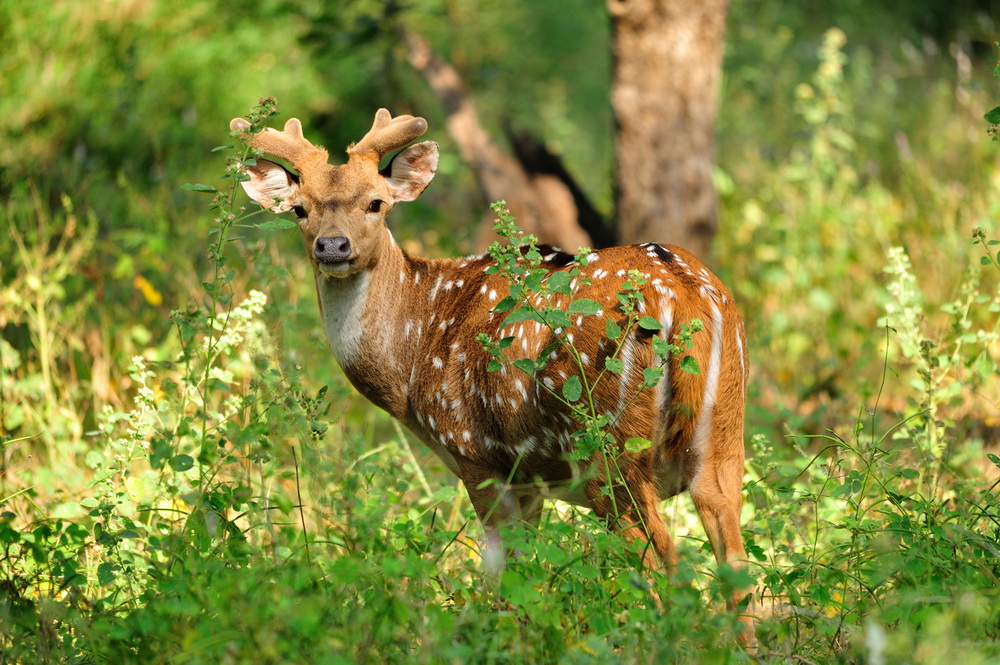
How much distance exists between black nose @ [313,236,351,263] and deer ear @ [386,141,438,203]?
2.11ft

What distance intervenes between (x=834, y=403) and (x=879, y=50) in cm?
937

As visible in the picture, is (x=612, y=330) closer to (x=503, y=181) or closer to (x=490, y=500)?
(x=490, y=500)

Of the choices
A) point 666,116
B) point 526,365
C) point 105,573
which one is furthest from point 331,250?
point 666,116

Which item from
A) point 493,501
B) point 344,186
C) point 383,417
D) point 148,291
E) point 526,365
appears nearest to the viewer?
point 526,365

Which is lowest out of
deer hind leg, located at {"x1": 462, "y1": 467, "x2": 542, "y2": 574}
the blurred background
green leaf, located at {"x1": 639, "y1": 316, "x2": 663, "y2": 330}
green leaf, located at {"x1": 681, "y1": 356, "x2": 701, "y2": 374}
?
the blurred background

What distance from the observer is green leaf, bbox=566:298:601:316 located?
353 cm

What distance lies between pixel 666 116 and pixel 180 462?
15.7 feet

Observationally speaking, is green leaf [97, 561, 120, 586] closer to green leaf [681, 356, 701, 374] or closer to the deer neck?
the deer neck

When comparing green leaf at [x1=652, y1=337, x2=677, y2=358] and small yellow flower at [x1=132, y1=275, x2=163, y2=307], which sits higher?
green leaf at [x1=652, y1=337, x2=677, y2=358]

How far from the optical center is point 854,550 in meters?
3.70

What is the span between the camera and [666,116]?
7.31 m

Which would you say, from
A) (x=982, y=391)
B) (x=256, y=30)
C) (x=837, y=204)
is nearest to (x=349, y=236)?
(x=982, y=391)

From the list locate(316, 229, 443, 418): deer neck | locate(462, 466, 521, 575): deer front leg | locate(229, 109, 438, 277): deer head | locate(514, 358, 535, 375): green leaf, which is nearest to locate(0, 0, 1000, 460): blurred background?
locate(316, 229, 443, 418): deer neck

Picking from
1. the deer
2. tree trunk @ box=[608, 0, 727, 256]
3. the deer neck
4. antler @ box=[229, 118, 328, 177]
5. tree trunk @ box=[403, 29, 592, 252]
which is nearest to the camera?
the deer
